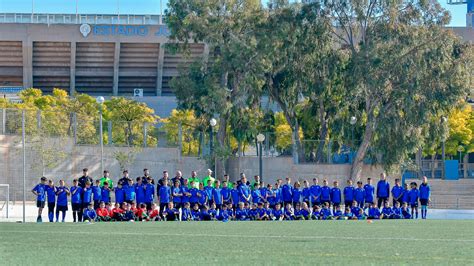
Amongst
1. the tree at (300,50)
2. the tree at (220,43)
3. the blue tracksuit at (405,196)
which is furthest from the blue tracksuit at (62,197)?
the tree at (300,50)

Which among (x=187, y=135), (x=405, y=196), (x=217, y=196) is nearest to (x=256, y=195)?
(x=217, y=196)

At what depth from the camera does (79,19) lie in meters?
71.2

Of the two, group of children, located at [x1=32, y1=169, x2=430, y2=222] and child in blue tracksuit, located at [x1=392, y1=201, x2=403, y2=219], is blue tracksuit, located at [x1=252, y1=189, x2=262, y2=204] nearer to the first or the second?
group of children, located at [x1=32, y1=169, x2=430, y2=222]

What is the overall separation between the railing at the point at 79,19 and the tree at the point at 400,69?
2881 centimetres

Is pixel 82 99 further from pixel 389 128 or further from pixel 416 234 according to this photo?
pixel 416 234

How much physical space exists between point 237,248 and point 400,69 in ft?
93.8

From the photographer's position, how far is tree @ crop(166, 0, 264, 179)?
44281 mm

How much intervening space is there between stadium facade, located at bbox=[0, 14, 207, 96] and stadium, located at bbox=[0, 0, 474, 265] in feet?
0.49

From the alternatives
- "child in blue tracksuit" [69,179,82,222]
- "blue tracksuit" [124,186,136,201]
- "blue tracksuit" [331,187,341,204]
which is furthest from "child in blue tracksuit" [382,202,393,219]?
"child in blue tracksuit" [69,179,82,222]

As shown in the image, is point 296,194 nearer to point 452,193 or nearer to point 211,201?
point 211,201

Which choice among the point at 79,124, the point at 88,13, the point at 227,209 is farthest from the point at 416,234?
the point at 88,13

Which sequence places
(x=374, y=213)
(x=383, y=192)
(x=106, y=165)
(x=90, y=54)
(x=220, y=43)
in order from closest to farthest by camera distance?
(x=374, y=213)
(x=383, y=192)
(x=106, y=165)
(x=220, y=43)
(x=90, y=54)

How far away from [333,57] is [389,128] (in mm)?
3626

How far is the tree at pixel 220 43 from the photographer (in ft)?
145
